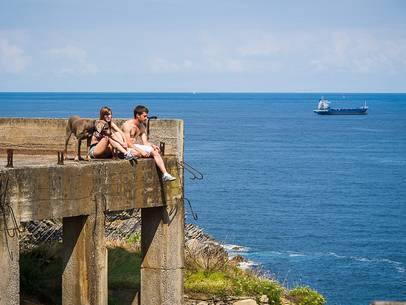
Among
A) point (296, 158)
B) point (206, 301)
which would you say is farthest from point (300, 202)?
point (206, 301)

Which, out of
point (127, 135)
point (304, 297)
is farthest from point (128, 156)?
point (304, 297)

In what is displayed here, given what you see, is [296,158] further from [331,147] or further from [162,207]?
[162,207]

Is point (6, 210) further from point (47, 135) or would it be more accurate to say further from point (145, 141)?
point (47, 135)

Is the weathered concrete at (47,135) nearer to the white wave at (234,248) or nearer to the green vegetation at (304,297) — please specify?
the green vegetation at (304,297)

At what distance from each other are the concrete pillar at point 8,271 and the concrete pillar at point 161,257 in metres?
3.37

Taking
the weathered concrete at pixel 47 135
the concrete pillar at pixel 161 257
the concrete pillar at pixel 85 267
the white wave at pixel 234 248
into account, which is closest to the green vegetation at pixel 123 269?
the concrete pillar at pixel 161 257

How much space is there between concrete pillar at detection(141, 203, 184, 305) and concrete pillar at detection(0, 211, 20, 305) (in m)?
3.37

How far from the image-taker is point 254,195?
227ft

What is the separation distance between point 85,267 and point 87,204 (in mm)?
1026

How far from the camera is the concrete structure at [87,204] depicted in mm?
15234

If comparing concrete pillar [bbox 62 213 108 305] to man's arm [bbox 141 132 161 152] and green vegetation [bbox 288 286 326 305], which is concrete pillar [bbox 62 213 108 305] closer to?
man's arm [bbox 141 132 161 152]

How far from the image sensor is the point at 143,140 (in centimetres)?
1767

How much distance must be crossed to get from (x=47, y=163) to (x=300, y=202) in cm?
5127

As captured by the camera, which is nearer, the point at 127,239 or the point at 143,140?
the point at 143,140
